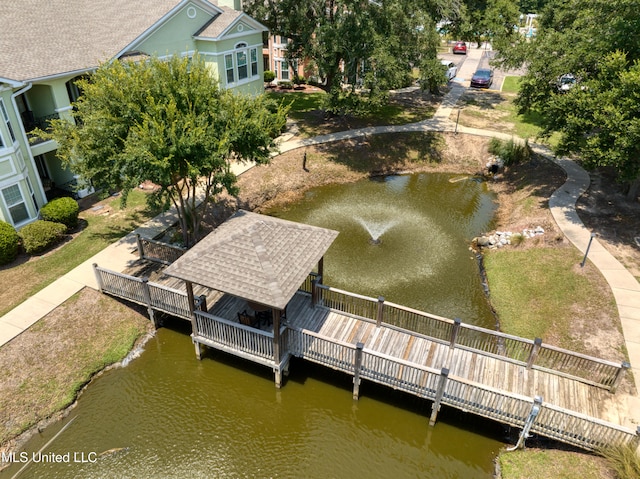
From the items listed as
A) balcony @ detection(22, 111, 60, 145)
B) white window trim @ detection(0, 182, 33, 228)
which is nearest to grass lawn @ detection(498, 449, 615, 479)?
white window trim @ detection(0, 182, 33, 228)

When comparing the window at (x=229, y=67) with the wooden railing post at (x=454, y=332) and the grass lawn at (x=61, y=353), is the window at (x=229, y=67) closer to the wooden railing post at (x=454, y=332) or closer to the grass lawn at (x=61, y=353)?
the grass lawn at (x=61, y=353)

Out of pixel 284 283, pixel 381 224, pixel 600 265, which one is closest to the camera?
pixel 284 283

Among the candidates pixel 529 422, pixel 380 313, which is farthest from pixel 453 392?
pixel 380 313

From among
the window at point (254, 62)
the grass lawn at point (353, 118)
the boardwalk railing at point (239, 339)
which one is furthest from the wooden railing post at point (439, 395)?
the window at point (254, 62)

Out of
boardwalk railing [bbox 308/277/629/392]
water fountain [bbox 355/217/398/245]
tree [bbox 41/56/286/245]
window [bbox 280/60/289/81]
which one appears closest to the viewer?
boardwalk railing [bbox 308/277/629/392]

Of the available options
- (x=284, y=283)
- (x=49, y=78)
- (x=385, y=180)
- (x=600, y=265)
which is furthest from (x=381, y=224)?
(x=49, y=78)

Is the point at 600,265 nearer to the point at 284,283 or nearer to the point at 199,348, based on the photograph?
the point at 284,283

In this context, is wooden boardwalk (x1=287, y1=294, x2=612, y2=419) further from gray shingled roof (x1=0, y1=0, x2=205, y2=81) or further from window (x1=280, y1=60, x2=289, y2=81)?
window (x1=280, y1=60, x2=289, y2=81)
